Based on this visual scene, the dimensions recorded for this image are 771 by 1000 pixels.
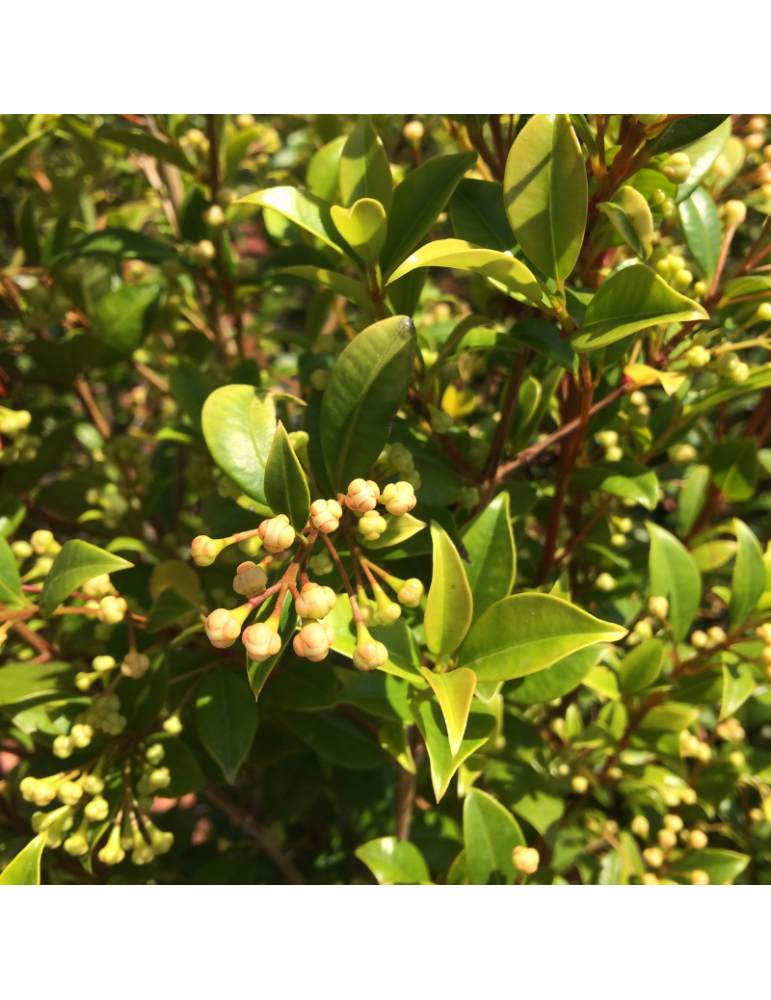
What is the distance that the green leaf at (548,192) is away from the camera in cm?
79

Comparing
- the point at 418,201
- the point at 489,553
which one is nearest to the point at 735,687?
the point at 489,553

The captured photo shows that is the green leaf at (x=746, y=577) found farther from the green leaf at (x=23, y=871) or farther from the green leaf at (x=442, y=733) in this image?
the green leaf at (x=23, y=871)

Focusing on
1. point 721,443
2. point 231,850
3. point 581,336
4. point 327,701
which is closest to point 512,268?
point 581,336

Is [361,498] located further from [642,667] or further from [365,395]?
[642,667]

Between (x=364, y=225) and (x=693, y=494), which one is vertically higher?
(x=364, y=225)

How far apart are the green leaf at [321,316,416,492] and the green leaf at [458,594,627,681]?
27cm

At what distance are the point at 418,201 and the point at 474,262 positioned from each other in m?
0.22

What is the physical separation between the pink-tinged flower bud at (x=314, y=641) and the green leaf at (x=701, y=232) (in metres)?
0.97

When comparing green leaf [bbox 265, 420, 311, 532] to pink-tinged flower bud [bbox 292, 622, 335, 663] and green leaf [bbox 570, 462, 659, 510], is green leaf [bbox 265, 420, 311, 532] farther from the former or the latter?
green leaf [bbox 570, 462, 659, 510]

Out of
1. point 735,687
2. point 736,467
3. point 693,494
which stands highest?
point 736,467

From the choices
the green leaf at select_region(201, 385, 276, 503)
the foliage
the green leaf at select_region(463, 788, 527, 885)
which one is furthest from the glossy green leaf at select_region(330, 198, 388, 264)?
the green leaf at select_region(463, 788, 527, 885)

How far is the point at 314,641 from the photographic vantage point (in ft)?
2.32

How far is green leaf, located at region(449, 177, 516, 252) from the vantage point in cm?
98

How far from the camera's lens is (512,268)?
2.67ft
